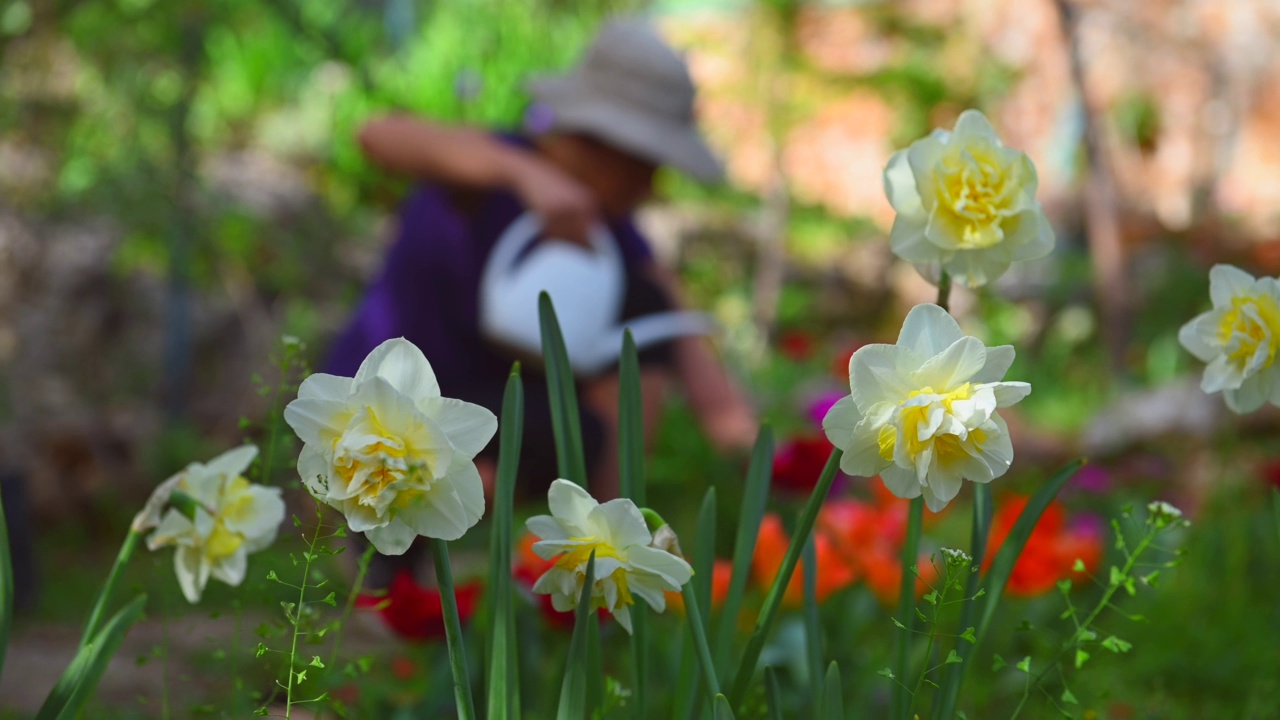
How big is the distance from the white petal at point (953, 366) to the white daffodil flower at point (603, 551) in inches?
6.5

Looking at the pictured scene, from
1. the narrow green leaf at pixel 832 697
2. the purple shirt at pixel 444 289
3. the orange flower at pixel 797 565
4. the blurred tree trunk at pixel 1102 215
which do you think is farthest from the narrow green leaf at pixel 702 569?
the blurred tree trunk at pixel 1102 215

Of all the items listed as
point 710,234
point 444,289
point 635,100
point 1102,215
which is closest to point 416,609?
point 444,289

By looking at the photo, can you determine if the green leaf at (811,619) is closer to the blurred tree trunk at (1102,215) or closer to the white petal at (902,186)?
the white petal at (902,186)

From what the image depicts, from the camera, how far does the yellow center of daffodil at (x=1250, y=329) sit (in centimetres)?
73

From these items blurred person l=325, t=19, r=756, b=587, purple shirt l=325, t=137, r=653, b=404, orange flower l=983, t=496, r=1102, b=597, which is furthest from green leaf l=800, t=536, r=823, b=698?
Result: purple shirt l=325, t=137, r=653, b=404

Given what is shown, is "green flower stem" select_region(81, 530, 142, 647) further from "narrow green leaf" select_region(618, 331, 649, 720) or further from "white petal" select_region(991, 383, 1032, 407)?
"white petal" select_region(991, 383, 1032, 407)

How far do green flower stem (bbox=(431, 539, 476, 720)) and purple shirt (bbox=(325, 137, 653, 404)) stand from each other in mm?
1639

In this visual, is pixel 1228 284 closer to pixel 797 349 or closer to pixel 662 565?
pixel 662 565

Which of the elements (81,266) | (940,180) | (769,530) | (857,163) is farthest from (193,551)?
(857,163)

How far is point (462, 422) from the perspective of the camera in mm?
560

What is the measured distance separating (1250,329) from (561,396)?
47 cm

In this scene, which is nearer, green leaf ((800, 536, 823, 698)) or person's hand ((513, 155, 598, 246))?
green leaf ((800, 536, 823, 698))

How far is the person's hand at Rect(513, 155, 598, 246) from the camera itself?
1865mm

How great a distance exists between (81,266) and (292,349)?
2839 millimetres
